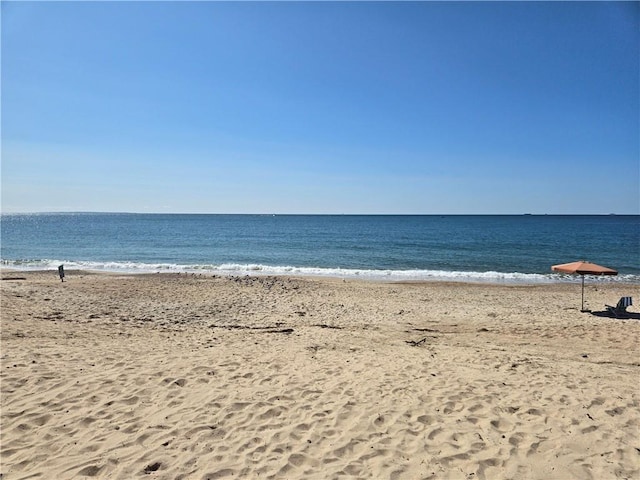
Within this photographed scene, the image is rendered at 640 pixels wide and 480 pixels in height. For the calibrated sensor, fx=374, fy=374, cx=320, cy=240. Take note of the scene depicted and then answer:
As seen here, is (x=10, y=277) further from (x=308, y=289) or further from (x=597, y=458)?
(x=597, y=458)

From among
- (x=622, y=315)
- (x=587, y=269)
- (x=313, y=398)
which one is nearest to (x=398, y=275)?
(x=587, y=269)

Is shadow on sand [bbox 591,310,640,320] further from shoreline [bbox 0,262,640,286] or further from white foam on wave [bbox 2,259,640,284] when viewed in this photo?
white foam on wave [bbox 2,259,640,284]

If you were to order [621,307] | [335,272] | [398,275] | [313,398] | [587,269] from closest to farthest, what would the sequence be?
[313,398] → [621,307] → [587,269] → [398,275] → [335,272]

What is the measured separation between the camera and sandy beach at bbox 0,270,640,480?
13.9 ft

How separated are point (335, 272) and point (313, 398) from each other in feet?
66.8

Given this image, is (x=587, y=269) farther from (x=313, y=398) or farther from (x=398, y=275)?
(x=398, y=275)

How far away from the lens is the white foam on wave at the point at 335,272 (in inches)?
927

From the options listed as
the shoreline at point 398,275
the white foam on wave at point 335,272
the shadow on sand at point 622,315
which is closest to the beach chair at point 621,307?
the shadow on sand at point 622,315

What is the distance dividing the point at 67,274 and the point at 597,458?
26653mm

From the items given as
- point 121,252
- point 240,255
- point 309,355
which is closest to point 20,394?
point 309,355

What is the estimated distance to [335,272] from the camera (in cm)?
2606

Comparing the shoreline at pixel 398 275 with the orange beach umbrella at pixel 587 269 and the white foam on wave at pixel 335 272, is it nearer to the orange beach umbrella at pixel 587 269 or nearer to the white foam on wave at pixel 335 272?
the white foam on wave at pixel 335 272

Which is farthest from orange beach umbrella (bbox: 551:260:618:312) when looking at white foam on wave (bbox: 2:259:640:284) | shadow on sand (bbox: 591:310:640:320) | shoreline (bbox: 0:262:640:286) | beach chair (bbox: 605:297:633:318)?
white foam on wave (bbox: 2:259:640:284)

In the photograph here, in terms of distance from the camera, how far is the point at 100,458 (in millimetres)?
4227
